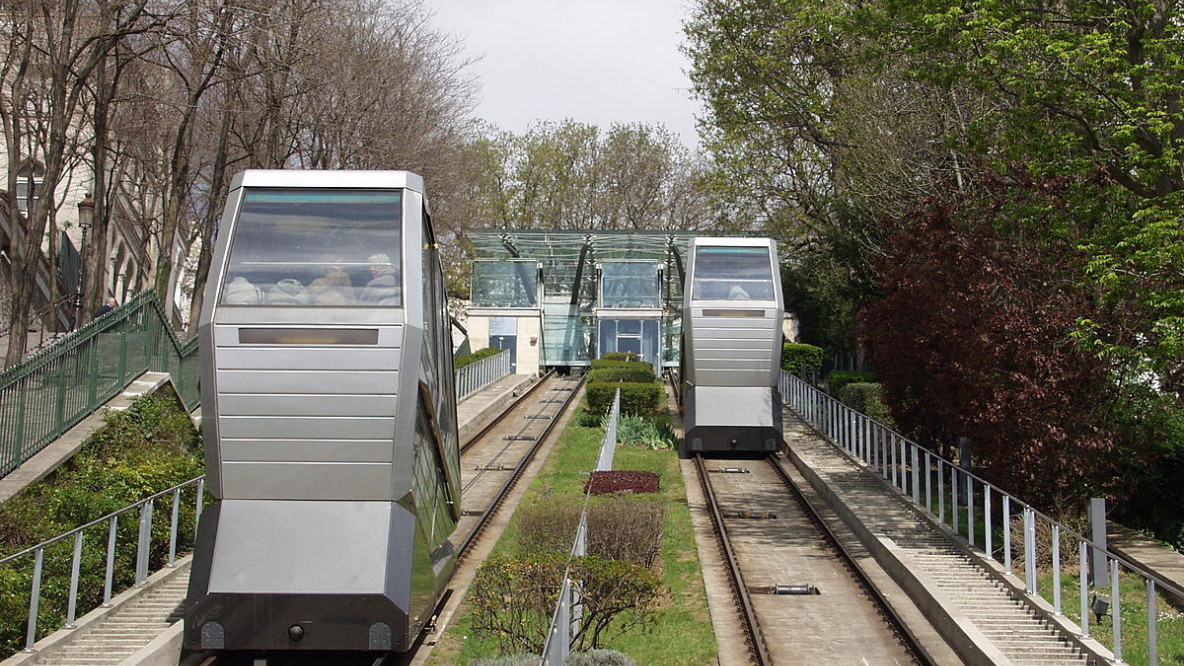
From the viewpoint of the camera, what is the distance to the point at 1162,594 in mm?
11875

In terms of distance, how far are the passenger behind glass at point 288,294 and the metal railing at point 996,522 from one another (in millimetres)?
6593

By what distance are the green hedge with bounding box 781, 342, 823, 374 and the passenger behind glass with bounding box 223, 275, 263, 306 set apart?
94.6ft

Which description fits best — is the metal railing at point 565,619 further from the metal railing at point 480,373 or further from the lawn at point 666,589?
the metal railing at point 480,373

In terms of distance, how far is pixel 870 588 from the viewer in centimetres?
1271

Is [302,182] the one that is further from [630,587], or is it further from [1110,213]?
[1110,213]

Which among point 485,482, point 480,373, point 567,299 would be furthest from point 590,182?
point 485,482

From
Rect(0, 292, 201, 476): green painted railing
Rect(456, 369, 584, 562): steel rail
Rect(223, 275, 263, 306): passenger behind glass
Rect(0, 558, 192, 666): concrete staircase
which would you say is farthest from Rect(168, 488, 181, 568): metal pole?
Rect(223, 275, 263, 306): passenger behind glass

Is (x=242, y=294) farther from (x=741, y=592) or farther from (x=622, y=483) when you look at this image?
(x=622, y=483)

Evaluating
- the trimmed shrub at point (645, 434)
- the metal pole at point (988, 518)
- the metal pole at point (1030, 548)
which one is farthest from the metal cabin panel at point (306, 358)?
the trimmed shrub at point (645, 434)

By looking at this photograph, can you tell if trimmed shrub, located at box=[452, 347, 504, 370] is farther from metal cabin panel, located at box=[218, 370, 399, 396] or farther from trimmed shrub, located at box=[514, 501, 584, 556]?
metal cabin panel, located at box=[218, 370, 399, 396]

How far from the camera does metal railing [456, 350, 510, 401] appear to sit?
3291 cm

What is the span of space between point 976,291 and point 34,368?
11.6 meters

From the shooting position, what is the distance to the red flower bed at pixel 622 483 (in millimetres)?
16875

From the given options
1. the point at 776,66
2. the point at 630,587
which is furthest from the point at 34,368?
the point at 776,66
